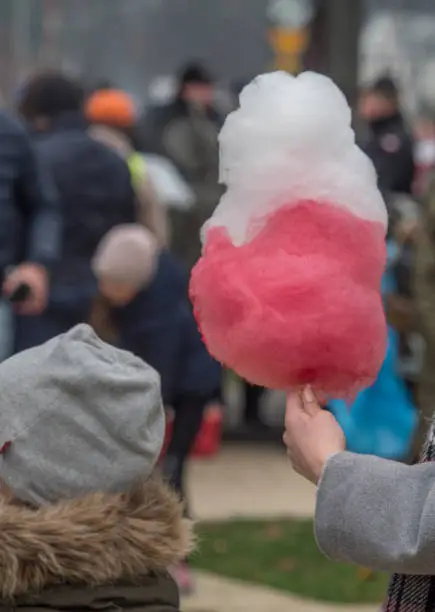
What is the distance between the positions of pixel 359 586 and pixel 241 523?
4.29 feet

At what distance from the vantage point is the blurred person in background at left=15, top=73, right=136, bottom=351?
269 inches

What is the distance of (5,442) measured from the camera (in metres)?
2.92

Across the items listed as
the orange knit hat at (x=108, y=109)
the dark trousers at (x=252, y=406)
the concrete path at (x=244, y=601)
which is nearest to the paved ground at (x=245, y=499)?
the concrete path at (x=244, y=601)

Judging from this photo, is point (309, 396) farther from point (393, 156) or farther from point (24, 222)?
point (393, 156)

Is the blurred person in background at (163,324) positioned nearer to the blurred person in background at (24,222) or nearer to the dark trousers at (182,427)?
the dark trousers at (182,427)

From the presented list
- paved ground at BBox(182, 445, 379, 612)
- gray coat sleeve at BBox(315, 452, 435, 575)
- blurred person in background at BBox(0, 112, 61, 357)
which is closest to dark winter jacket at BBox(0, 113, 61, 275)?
blurred person in background at BBox(0, 112, 61, 357)

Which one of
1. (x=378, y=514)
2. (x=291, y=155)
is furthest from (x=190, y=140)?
(x=378, y=514)

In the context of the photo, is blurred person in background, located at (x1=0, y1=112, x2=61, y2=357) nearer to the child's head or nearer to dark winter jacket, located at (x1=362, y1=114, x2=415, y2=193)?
the child's head

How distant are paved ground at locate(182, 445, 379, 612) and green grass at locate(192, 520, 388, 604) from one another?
0.45 ft

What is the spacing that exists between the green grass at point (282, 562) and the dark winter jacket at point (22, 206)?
133 cm

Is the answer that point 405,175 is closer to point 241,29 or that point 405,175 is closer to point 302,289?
point 241,29

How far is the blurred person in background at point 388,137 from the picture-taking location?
1064cm

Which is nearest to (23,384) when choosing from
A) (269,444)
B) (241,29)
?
(269,444)

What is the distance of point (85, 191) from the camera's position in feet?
23.3
